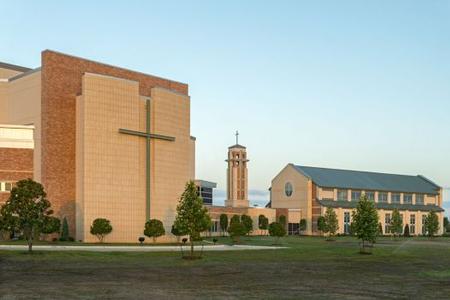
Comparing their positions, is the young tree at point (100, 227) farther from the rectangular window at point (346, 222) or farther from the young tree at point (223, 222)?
the rectangular window at point (346, 222)

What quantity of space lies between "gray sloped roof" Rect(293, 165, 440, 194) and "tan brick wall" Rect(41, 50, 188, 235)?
63.9 m

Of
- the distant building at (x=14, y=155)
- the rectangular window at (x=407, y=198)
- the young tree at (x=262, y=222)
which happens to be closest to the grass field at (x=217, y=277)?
the distant building at (x=14, y=155)

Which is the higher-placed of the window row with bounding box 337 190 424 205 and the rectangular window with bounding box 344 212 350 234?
the window row with bounding box 337 190 424 205

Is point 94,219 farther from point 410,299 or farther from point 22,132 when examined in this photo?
point 410,299

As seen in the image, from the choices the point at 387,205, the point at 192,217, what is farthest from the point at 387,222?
the point at 192,217

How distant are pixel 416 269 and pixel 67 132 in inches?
1673

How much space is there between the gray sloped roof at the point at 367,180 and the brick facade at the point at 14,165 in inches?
2618

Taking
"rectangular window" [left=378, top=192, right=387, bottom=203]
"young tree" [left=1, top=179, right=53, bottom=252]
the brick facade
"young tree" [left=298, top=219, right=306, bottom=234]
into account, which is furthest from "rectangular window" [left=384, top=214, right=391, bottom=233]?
"young tree" [left=1, top=179, right=53, bottom=252]

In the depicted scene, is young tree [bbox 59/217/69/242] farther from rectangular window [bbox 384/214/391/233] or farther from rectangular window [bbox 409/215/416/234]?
rectangular window [bbox 409/215/416/234]

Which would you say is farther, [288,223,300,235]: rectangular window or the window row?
the window row

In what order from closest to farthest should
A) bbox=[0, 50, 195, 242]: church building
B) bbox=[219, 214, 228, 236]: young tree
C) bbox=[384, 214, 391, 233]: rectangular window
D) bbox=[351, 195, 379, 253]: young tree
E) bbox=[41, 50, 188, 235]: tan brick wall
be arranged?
bbox=[351, 195, 379, 253]: young tree → bbox=[41, 50, 188, 235]: tan brick wall → bbox=[0, 50, 195, 242]: church building → bbox=[219, 214, 228, 236]: young tree → bbox=[384, 214, 391, 233]: rectangular window

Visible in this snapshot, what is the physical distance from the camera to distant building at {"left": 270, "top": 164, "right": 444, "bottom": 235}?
391ft

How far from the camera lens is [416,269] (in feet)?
121

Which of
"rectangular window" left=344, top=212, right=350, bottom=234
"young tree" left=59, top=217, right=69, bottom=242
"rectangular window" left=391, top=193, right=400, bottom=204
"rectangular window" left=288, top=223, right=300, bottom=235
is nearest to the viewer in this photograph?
"young tree" left=59, top=217, right=69, bottom=242
